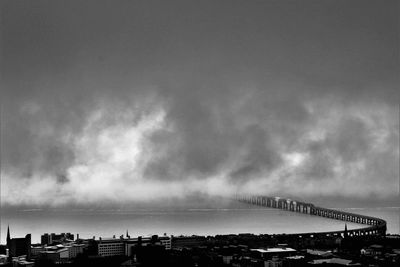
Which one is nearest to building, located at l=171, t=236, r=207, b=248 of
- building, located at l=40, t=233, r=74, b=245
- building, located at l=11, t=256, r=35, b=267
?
building, located at l=40, t=233, r=74, b=245

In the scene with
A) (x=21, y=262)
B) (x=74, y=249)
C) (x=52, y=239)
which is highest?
(x=52, y=239)

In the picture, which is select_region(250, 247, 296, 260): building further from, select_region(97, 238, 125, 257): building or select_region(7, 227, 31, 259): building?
select_region(7, 227, 31, 259): building

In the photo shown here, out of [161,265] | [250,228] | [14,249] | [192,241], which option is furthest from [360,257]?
[250,228]

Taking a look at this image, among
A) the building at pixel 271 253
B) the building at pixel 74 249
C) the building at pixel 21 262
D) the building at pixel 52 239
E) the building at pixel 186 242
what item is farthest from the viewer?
the building at pixel 52 239

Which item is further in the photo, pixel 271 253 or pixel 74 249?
pixel 74 249

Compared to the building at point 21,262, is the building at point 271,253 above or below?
above

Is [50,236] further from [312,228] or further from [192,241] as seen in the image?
[312,228]

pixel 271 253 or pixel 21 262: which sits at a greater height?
pixel 271 253

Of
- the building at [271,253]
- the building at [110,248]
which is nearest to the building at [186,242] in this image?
the building at [110,248]

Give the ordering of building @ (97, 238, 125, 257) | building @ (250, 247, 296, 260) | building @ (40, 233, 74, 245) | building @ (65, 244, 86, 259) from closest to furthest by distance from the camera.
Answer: building @ (250, 247, 296, 260), building @ (65, 244, 86, 259), building @ (97, 238, 125, 257), building @ (40, 233, 74, 245)

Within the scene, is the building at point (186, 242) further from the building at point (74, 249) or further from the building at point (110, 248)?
the building at point (74, 249)

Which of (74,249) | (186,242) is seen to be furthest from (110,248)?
(186,242)

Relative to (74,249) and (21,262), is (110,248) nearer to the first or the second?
(74,249)
